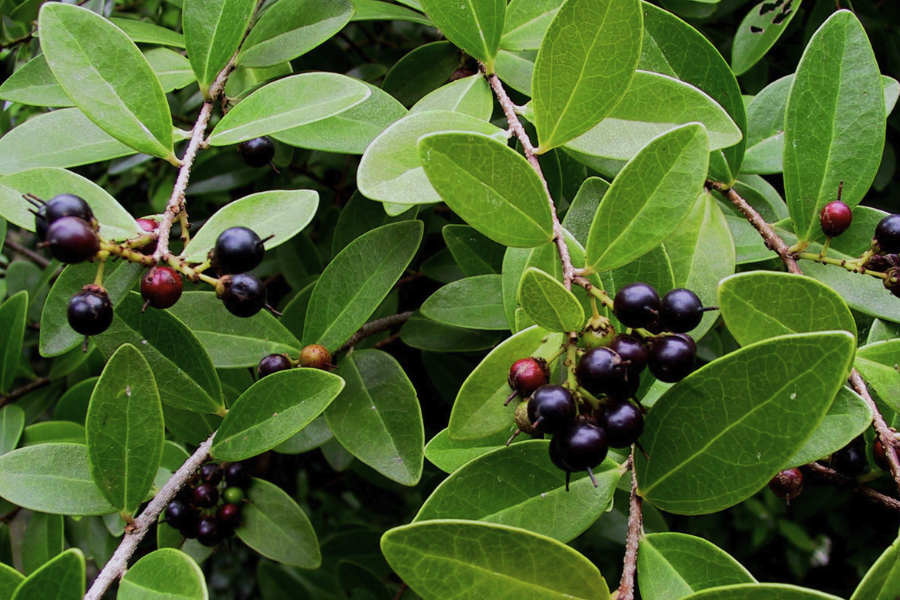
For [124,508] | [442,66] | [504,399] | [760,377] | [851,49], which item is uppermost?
[851,49]

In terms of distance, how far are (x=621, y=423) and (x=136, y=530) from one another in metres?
0.94

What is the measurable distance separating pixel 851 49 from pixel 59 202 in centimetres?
154

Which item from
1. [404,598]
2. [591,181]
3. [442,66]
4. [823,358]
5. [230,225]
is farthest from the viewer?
[404,598]

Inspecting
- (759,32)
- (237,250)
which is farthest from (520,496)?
(759,32)

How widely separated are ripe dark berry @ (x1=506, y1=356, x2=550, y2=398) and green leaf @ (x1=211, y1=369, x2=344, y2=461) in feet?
1.11

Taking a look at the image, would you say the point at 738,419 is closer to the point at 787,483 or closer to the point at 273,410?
the point at 787,483

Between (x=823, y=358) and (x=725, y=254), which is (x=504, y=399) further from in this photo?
(x=725, y=254)

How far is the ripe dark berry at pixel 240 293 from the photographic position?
1.14 metres

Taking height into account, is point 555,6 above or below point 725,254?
above

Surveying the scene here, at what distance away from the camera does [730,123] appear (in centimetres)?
129

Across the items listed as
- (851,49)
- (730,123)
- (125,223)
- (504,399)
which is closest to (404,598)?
(504,399)

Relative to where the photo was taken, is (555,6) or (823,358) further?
(555,6)

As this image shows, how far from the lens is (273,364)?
1.52 meters

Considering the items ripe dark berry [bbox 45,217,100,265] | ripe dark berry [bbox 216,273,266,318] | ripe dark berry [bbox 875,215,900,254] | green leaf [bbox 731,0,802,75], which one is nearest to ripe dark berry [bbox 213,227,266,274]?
ripe dark berry [bbox 216,273,266,318]
